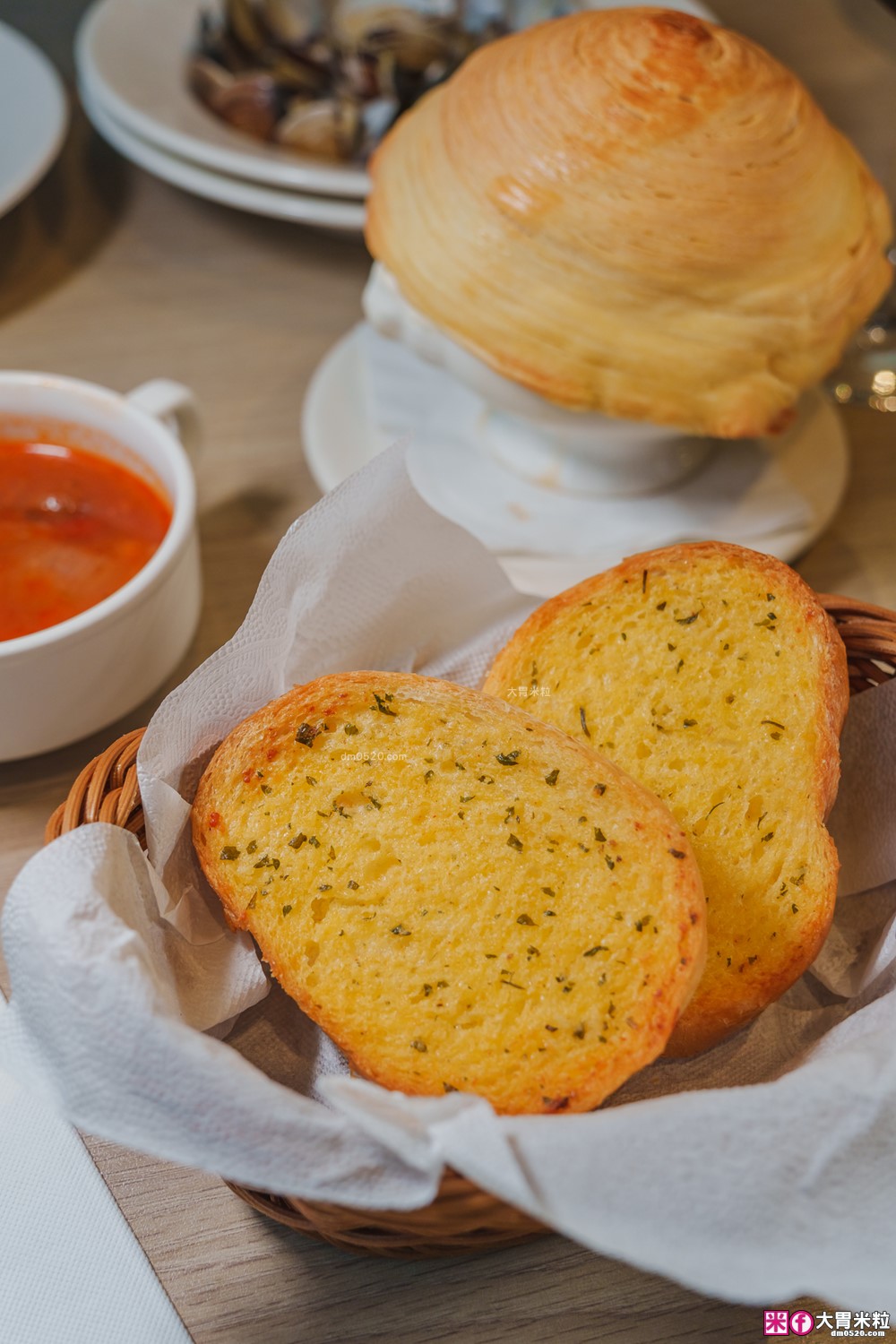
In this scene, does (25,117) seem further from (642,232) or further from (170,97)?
(642,232)

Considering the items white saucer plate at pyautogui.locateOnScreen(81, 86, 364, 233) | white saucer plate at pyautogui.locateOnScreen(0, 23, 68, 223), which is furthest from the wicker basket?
white saucer plate at pyautogui.locateOnScreen(0, 23, 68, 223)

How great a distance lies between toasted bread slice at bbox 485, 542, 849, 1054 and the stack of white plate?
0.78 m

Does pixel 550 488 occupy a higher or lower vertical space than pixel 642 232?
lower

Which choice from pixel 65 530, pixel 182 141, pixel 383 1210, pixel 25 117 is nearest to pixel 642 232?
pixel 65 530

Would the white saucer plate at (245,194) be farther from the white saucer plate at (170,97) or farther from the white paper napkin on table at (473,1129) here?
the white paper napkin on table at (473,1129)

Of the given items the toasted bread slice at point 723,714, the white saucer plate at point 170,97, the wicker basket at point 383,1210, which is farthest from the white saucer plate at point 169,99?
the wicker basket at point 383,1210

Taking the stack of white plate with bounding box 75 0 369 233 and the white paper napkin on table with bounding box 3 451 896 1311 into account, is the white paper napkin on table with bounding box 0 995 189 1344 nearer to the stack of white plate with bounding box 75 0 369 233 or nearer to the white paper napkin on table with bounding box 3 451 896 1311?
the white paper napkin on table with bounding box 3 451 896 1311

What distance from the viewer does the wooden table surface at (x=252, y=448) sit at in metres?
0.78

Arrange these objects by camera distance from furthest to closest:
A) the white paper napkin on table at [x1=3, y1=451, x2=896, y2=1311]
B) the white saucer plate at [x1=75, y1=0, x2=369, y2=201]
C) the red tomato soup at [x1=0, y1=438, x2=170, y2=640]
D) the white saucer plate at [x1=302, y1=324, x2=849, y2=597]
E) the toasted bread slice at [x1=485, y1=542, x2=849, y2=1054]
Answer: the white saucer plate at [x1=75, y1=0, x2=369, y2=201] → the white saucer plate at [x1=302, y1=324, x2=849, y2=597] → the red tomato soup at [x1=0, y1=438, x2=170, y2=640] → the toasted bread slice at [x1=485, y1=542, x2=849, y2=1054] → the white paper napkin on table at [x1=3, y1=451, x2=896, y2=1311]

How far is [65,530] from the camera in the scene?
108 cm

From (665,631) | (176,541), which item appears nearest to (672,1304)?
(665,631)

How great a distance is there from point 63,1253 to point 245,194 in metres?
1.27

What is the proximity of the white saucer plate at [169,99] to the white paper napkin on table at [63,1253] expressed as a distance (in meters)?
1.16

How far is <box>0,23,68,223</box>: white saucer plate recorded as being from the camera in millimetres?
1562
